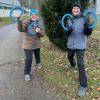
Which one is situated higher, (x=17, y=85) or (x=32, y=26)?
(x=32, y=26)

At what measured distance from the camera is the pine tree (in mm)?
10256

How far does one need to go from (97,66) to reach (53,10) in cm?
272

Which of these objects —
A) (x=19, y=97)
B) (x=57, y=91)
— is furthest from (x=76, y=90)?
(x=19, y=97)

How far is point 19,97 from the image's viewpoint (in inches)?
267

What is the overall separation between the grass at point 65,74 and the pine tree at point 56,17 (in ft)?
1.45

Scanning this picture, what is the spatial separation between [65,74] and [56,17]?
2854 millimetres

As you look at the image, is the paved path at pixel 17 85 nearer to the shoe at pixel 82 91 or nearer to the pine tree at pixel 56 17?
the shoe at pixel 82 91

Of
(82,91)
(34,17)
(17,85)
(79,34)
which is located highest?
(34,17)

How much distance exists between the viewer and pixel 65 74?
8.12 m

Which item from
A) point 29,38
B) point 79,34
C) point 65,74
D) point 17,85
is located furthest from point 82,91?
point 29,38

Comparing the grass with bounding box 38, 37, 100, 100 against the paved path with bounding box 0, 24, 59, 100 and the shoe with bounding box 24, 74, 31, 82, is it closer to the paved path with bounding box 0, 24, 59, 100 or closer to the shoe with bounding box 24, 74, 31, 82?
the paved path with bounding box 0, 24, 59, 100

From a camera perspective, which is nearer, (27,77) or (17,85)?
(17,85)

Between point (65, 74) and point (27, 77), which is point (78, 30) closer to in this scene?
point (65, 74)

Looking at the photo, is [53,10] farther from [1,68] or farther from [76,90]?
[76,90]
